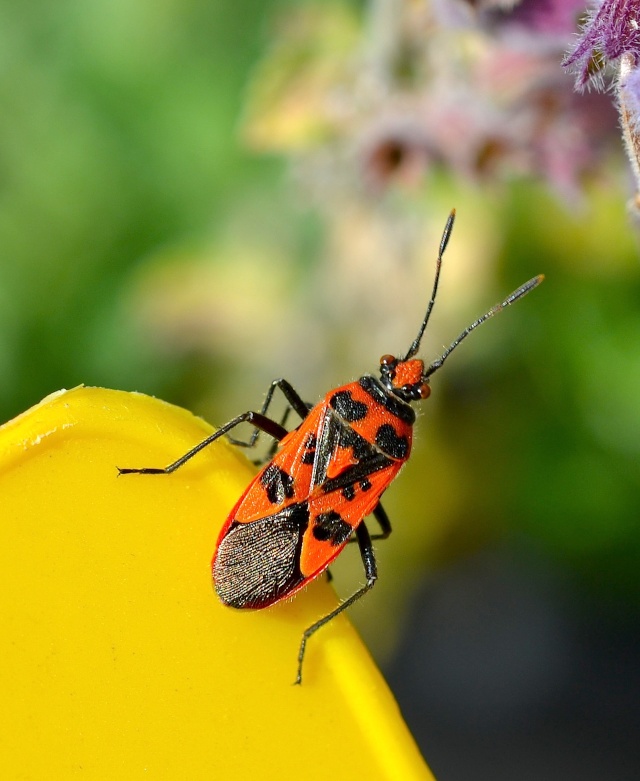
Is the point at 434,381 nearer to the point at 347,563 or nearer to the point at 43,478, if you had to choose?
the point at 347,563

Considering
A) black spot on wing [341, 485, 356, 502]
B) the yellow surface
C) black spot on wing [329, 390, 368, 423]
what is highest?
black spot on wing [329, 390, 368, 423]

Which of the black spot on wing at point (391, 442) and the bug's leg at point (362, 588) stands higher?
the black spot on wing at point (391, 442)

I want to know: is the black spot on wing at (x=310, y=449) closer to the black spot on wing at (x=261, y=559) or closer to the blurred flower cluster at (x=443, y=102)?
the black spot on wing at (x=261, y=559)

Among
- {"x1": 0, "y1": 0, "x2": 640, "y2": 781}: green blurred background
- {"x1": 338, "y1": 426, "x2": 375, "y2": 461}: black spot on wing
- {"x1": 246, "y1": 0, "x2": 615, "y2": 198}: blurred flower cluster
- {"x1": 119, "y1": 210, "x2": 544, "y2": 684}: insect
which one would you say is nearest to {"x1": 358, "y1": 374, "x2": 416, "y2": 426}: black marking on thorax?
{"x1": 119, "y1": 210, "x2": 544, "y2": 684}: insect

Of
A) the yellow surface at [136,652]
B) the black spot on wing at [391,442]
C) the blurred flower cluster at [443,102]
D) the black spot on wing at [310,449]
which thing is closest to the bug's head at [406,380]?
the black spot on wing at [391,442]

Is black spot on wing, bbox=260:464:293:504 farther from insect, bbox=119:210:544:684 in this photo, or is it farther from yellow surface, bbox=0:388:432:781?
yellow surface, bbox=0:388:432:781

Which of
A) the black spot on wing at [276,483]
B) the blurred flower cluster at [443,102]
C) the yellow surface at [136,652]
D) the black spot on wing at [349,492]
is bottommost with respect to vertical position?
the yellow surface at [136,652]

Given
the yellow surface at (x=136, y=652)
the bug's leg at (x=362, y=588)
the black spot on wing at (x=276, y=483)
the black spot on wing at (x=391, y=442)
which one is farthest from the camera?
the black spot on wing at (x=391, y=442)
